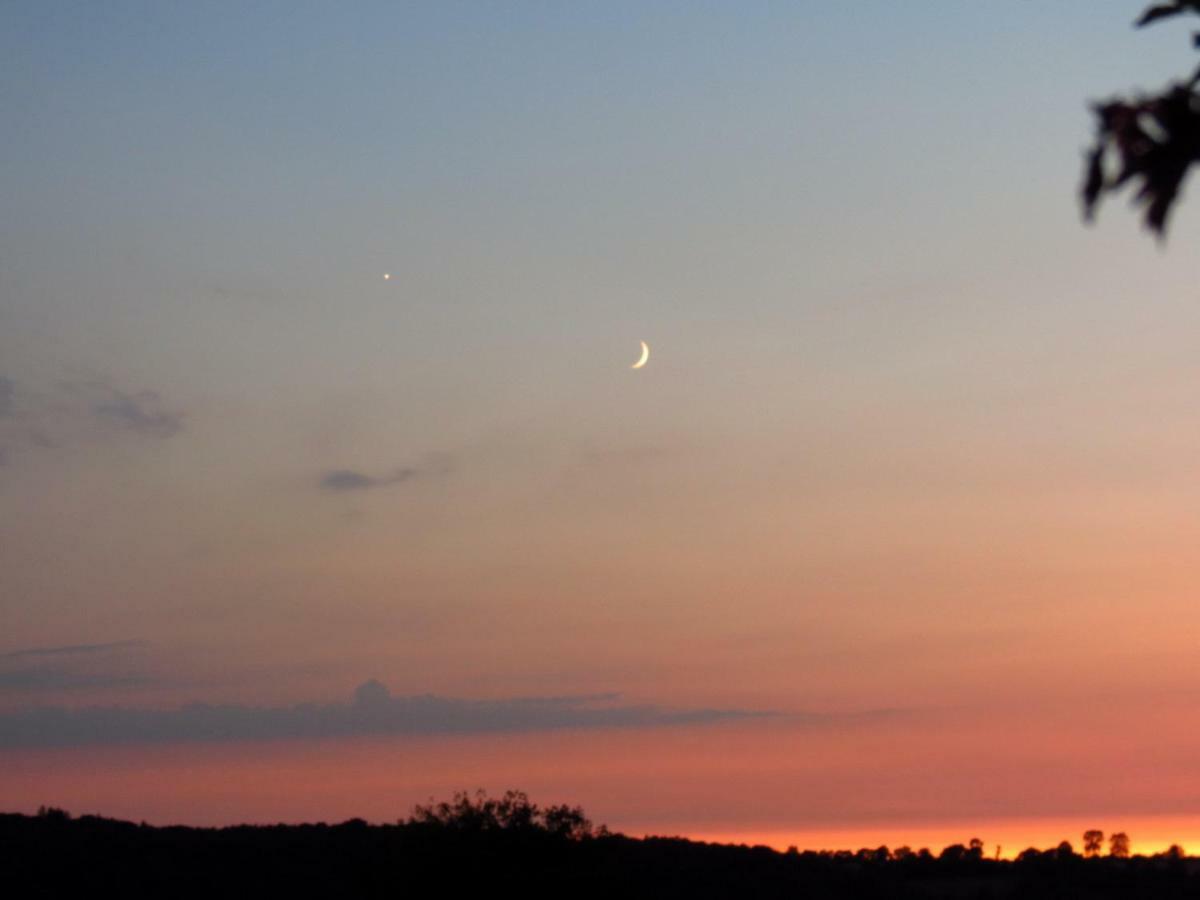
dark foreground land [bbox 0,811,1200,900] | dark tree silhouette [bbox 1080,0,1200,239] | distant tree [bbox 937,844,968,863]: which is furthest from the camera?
distant tree [bbox 937,844,968,863]

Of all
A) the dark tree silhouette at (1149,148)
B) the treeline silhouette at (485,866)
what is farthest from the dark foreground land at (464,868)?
the dark tree silhouette at (1149,148)

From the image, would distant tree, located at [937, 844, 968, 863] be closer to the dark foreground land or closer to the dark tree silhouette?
the dark foreground land

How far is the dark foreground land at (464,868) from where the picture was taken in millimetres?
62844

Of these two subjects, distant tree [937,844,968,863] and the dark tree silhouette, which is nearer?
the dark tree silhouette

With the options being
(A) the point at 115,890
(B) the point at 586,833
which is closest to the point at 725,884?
(B) the point at 586,833

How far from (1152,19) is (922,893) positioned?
90.2 metres

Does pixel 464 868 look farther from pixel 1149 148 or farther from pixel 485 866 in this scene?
pixel 1149 148

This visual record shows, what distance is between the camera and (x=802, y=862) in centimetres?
9644

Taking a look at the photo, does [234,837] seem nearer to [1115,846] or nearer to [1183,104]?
[1183,104]

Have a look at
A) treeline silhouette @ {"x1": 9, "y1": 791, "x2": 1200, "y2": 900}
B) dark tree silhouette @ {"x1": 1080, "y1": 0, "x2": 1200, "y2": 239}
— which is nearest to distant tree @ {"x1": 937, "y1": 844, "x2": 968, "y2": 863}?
treeline silhouette @ {"x1": 9, "y1": 791, "x2": 1200, "y2": 900}

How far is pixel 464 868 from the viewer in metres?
62.4

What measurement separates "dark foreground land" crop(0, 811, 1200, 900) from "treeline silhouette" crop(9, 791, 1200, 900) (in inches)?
3.0

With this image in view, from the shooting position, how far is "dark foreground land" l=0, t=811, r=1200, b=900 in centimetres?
6284

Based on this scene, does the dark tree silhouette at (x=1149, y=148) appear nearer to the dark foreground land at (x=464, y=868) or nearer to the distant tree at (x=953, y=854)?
the dark foreground land at (x=464, y=868)
